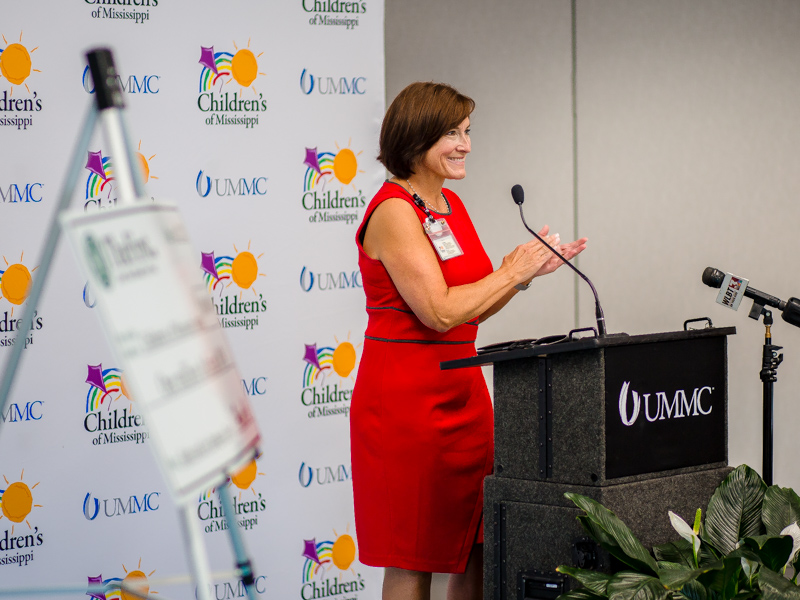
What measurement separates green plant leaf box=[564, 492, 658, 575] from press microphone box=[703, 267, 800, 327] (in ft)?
3.32

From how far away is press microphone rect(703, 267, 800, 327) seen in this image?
2.37 metres

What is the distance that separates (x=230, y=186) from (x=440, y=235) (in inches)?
38.7

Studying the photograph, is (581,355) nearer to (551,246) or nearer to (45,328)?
(551,246)

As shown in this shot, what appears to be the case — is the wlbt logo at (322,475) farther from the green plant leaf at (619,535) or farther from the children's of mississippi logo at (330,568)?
the green plant leaf at (619,535)

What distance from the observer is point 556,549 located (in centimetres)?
177

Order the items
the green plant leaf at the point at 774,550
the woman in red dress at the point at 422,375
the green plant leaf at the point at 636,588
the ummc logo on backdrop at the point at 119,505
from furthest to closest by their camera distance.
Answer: the ummc logo on backdrop at the point at 119,505, the woman in red dress at the point at 422,375, the green plant leaf at the point at 774,550, the green plant leaf at the point at 636,588

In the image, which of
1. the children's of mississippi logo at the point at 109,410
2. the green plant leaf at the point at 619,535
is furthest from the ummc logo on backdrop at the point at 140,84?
the green plant leaf at the point at 619,535

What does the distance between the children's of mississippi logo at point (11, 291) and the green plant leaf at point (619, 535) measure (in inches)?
67.2

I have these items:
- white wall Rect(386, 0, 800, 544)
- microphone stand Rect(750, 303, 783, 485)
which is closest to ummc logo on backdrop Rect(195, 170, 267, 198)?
white wall Rect(386, 0, 800, 544)

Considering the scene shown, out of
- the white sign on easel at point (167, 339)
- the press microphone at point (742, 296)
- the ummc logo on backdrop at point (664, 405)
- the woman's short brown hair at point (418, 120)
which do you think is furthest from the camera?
the press microphone at point (742, 296)

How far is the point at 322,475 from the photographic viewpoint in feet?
9.77

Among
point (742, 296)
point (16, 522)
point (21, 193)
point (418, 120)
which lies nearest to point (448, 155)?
point (418, 120)

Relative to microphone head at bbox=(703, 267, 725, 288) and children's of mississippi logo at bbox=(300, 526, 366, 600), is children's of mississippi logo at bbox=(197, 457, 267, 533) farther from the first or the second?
microphone head at bbox=(703, 267, 725, 288)

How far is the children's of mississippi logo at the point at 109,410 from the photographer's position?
265cm
